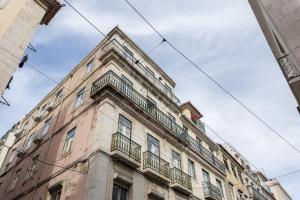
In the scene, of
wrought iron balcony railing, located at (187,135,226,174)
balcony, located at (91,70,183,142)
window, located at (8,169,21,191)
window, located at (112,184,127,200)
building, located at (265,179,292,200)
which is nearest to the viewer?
window, located at (112,184,127,200)

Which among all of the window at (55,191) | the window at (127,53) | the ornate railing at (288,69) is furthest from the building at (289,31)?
the window at (55,191)

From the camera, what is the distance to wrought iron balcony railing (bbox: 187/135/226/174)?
2107 centimetres

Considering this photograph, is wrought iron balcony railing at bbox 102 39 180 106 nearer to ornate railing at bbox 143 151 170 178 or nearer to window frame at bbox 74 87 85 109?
window frame at bbox 74 87 85 109

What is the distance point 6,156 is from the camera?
2361 centimetres

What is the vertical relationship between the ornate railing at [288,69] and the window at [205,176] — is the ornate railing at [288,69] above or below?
below

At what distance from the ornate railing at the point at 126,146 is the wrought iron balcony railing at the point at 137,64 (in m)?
5.41

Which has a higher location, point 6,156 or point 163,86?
point 163,86

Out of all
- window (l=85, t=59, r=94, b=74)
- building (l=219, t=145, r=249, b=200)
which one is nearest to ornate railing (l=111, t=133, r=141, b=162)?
window (l=85, t=59, r=94, b=74)

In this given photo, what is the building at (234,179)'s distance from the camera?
23.9 m

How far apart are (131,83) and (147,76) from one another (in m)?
2.87

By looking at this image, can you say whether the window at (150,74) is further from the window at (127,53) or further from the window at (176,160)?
the window at (176,160)

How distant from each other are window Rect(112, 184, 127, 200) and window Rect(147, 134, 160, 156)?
373 centimetres

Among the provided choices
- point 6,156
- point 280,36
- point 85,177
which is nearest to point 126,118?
point 85,177

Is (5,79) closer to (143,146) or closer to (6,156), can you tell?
(143,146)
